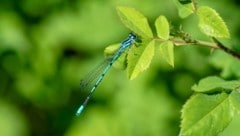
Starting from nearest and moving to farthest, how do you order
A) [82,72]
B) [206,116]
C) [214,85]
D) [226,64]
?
[206,116]
[214,85]
[226,64]
[82,72]

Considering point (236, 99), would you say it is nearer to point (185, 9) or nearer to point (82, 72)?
point (185, 9)

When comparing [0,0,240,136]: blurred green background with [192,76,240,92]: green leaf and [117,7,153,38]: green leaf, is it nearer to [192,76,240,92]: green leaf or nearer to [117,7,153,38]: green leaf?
[192,76,240,92]: green leaf

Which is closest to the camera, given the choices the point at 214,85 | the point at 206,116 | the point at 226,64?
the point at 206,116

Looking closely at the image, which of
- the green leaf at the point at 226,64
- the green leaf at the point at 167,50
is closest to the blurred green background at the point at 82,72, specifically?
the green leaf at the point at 226,64

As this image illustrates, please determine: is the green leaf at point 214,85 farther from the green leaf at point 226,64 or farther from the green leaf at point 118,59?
the green leaf at point 226,64

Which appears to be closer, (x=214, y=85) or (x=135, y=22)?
(x=135, y=22)

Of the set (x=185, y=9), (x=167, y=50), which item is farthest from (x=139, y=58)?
(x=185, y=9)
